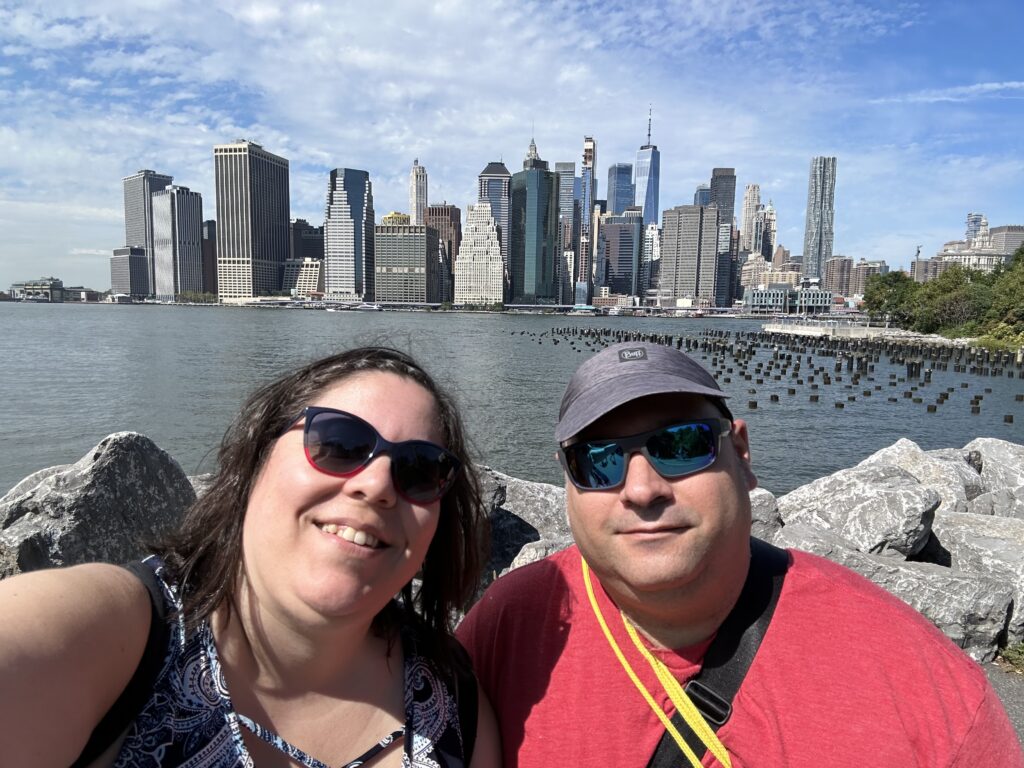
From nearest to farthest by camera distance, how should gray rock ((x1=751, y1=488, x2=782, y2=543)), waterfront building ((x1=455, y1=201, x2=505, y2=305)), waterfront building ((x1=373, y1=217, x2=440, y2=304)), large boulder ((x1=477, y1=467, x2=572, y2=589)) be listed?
gray rock ((x1=751, y1=488, x2=782, y2=543)) < large boulder ((x1=477, y1=467, x2=572, y2=589)) < waterfront building ((x1=373, y1=217, x2=440, y2=304)) < waterfront building ((x1=455, y1=201, x2=505, y2=305))

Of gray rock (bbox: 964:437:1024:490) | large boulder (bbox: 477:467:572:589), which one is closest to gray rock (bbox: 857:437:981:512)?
gray rock (bbox: 964:437:1024:490)

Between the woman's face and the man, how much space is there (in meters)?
0.50

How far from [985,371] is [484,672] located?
177 feet

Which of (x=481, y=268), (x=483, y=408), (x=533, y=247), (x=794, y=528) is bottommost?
(x=483, y=408)

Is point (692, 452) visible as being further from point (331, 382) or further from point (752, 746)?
point (331, 382)

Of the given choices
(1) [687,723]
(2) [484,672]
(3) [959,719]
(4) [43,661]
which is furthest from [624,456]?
(4) [43,661]

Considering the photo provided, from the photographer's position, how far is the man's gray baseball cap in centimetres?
183

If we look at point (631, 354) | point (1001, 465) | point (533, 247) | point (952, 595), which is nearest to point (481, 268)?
point (533, 247)

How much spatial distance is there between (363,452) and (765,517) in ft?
19.5

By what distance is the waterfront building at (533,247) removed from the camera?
19138 cm

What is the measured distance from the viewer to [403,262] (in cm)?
17450

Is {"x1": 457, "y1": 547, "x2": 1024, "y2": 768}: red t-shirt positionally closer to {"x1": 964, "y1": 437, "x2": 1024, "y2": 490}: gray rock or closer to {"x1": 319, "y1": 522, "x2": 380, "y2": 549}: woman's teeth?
{"x1": 319, "y1": 522, "x2": 380, "y2": 549}: woman's teeth

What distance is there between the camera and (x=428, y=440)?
Answer: 194 centimetres

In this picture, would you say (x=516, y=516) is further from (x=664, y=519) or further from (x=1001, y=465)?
(x=1001, y=465)
